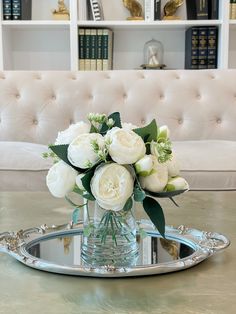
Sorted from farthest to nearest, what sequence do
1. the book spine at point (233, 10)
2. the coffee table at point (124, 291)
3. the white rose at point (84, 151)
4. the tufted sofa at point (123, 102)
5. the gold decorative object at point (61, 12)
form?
the gold decorative object at point (61, 12)
the book spine at point (233, 10)
the tufted sofa at point (123, 102)
the white rose at point (84, 151)
the coffee table at point (124, 291)

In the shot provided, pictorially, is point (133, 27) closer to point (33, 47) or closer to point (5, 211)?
point (33, 47)

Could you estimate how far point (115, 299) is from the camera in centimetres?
77

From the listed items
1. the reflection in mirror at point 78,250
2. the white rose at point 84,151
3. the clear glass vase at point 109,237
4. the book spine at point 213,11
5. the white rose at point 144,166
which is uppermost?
the book spine at point 213,11

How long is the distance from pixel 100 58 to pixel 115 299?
265 cm

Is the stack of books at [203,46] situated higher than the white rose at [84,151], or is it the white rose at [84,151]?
the stack of books at [203,46]

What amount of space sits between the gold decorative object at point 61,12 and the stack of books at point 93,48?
145 mm

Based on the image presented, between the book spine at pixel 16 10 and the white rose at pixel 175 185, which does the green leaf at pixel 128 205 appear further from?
the book spine at pixel 16 10

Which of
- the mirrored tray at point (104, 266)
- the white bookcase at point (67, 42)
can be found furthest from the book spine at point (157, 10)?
the mirrored tray at point (104, 266)

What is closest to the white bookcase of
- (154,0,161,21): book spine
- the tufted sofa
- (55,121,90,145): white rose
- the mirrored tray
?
(154,0,161,21): book spine

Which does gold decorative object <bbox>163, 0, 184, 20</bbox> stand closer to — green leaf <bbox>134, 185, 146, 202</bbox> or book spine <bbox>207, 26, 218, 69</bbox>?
book spine <bbox>207, 26, 218, 69</bbox>

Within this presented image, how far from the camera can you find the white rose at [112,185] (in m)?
0.84

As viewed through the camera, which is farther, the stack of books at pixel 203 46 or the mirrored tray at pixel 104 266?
the stack of books at pixel 203 46

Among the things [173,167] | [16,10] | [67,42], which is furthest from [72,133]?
[67,42]

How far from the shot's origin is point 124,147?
828 millimetres
